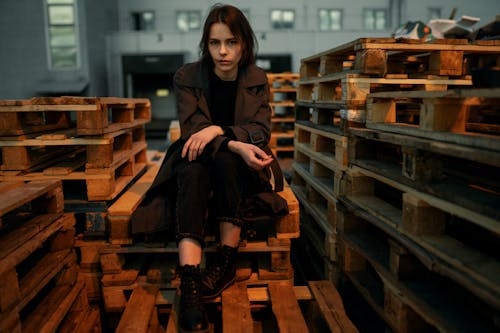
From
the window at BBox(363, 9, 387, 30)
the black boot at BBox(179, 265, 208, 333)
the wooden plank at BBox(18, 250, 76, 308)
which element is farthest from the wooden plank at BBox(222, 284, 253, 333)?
the window at BBox(363, 9, 387, 30)

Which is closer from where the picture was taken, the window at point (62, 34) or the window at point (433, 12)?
the window at point (62, 34)

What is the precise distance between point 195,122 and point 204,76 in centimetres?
40

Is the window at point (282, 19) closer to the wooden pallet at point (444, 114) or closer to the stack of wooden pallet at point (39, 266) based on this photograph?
the wooden pallet at point (444, 114)

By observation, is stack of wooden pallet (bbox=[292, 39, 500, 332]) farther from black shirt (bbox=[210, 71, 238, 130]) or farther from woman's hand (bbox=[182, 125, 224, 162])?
woman's hand (bbox=[182, 125, 224, 162])

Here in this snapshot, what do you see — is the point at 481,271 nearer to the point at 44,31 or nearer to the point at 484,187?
the point at 484,187

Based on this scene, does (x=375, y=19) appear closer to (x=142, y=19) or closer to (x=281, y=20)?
(x=281, y=20)

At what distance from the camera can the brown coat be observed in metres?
2.82

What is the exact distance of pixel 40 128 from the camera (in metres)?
3.59

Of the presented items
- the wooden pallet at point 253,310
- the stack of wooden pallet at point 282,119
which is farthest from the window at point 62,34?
the wooden pallet at point 253,310

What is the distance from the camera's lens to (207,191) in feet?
8.98

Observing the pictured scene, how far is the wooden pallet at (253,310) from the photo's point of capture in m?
2.43

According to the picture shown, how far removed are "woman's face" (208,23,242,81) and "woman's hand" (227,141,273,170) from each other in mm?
636

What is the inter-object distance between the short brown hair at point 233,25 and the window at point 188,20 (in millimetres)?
15219

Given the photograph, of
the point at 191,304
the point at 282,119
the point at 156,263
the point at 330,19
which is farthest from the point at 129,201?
Answer: the point at 330,19
